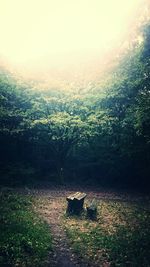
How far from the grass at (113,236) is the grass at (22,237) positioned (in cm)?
179

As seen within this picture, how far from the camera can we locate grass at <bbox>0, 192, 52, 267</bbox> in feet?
47.1

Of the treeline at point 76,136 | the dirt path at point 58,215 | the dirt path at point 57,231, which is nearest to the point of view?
the dirt path at point 57,231

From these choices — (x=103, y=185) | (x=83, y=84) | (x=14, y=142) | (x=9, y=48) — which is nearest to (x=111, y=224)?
(x=103, y=185)

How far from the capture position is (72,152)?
129 ft

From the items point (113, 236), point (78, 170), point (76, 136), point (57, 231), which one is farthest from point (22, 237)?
point (78, 170)

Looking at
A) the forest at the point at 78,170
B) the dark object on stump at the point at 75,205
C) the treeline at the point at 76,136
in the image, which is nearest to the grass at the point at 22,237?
the forest at the point at 78,170

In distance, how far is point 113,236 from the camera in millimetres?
19016

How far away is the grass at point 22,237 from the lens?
14.4 metres

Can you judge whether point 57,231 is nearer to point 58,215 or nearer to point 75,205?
point 58,215

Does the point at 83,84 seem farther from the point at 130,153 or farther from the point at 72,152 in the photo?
the point at 130,153

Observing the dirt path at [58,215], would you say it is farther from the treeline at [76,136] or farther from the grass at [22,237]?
the treeline at [76,136]

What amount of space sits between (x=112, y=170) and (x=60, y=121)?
9.30m

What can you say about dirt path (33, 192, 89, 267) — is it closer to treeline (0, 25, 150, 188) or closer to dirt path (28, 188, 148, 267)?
dirt path (28, 188, 148, 267)

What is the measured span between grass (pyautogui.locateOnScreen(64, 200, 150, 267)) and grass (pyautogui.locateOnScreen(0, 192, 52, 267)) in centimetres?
179
